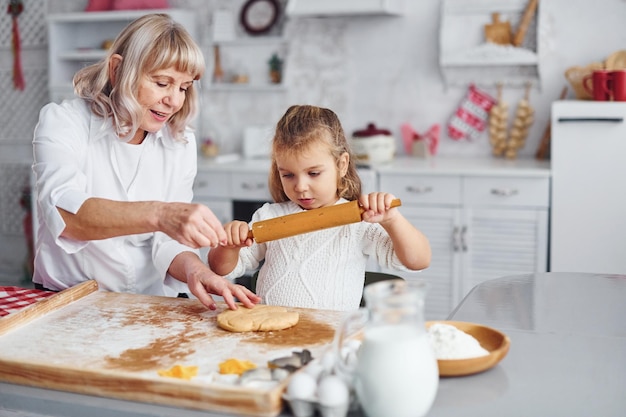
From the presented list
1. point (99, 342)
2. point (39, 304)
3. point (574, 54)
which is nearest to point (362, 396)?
point (99, 342)

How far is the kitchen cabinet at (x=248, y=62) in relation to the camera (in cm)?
495

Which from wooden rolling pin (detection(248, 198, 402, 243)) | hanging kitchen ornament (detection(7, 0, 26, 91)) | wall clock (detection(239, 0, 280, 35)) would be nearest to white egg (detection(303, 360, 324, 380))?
wooden rolling pin (detection(248, 198, 402, 243))

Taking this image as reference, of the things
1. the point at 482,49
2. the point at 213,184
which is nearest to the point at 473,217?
the point at 482,49

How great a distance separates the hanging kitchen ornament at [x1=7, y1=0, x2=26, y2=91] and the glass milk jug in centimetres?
495

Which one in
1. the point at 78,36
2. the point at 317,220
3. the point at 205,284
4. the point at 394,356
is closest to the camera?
the point at 394,356

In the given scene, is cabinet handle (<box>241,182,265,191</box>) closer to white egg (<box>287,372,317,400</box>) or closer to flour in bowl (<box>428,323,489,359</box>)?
flour in bowl (<box>428,323,489,359</box>)

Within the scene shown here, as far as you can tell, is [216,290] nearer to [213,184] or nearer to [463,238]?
[463,238]

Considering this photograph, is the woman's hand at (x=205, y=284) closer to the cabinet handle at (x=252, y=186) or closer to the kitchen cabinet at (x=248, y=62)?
the cabinet handle at (x=252, y=186)

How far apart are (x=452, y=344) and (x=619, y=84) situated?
2785 mm

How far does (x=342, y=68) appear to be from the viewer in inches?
190

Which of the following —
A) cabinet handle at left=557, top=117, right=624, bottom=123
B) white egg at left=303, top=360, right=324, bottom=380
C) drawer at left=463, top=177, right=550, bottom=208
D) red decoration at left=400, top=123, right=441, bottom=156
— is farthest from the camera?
red decoration at left=400, top=123, right=441, bottom=156

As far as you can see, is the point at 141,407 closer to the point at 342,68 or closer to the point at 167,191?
the point at 167,191

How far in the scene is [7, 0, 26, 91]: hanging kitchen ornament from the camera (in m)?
5.49

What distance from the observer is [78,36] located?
5398mm
